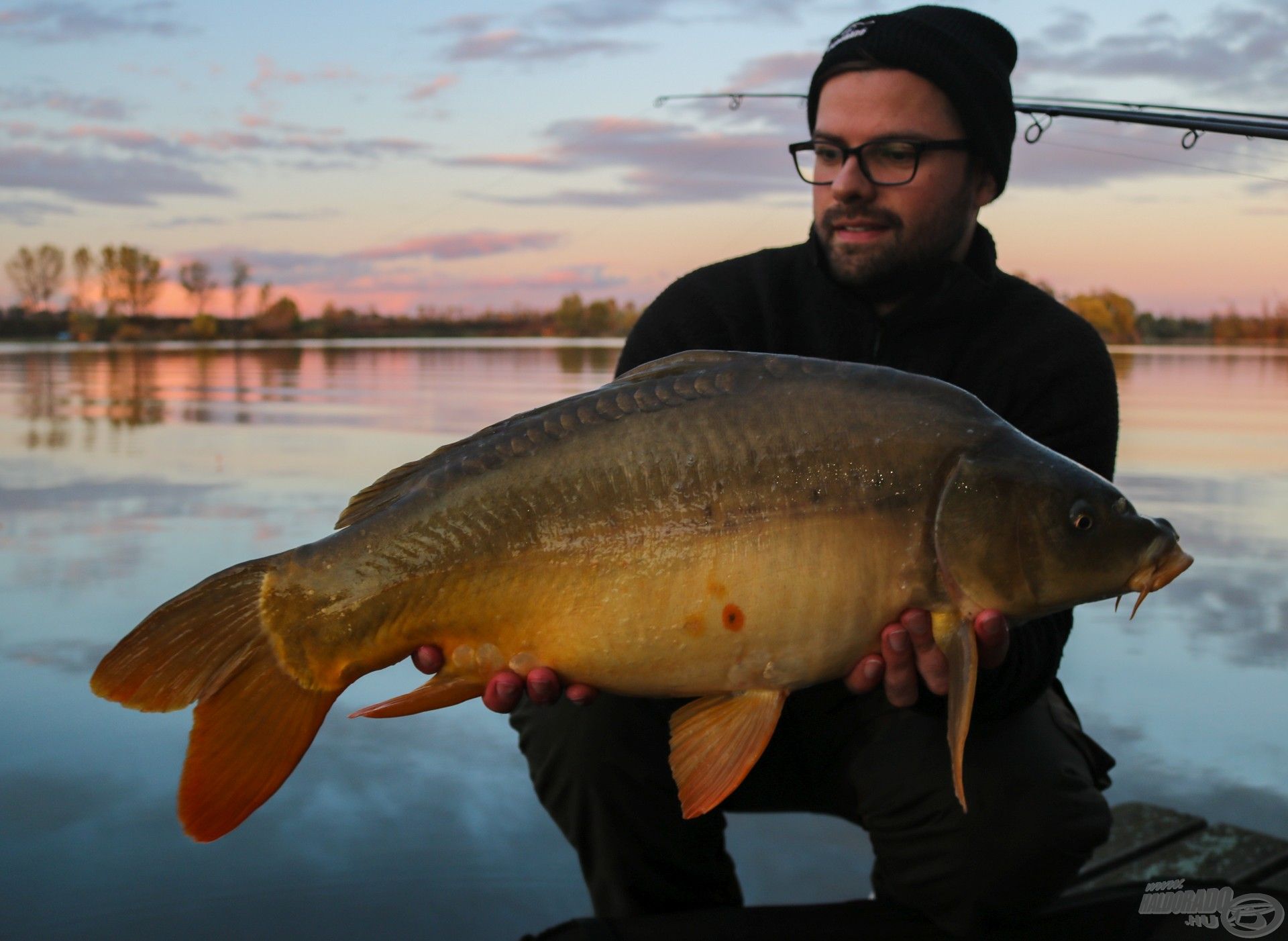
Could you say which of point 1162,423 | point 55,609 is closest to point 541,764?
point 55,609

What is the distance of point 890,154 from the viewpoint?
101 inches

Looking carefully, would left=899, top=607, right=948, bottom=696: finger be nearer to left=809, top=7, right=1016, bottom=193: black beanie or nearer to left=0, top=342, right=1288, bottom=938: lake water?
left=0, top=342, right=1288, bottom=938: lake water

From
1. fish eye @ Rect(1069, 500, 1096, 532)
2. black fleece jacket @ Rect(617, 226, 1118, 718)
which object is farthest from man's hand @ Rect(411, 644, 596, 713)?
black fleece jacket @ Rect(617, 226, 1118, 718)

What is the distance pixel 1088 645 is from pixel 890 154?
2458mm

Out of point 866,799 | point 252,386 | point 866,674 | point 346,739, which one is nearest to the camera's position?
point 866,674

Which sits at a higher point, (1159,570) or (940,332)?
(940,332)

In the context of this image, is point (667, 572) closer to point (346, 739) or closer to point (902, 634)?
point (902, 634)

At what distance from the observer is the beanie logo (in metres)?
2.67

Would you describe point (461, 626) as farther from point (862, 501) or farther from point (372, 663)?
point (862, 501)

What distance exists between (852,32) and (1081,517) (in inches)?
60.7

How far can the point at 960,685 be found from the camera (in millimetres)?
1603

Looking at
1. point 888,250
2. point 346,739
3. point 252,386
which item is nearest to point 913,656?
point 888,250

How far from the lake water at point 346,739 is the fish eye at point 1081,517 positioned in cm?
132

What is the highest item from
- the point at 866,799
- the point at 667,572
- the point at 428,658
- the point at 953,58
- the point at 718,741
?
the point at 953,58
